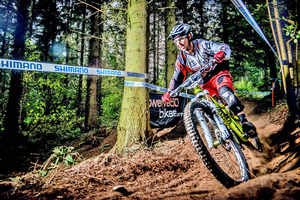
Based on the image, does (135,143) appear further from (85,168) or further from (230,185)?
(230,185)

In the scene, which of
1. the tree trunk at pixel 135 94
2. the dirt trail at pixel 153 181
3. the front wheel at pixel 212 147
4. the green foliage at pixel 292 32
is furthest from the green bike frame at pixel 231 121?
the tree trunk at pixel 135 94

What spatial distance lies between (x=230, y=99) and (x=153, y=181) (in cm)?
169

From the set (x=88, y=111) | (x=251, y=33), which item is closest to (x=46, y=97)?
(x=88, y=111)

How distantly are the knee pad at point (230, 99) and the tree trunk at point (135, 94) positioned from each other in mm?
1743

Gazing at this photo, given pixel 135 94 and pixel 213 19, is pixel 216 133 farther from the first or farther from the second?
pixel 213 19

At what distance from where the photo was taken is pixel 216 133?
3.29 m

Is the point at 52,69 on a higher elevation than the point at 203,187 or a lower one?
higher

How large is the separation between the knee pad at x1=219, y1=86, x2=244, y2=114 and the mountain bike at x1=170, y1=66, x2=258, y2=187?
0.09 metres

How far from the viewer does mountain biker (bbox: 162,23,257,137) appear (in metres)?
3.54

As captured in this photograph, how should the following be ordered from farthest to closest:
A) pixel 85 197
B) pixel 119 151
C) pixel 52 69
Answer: pixel 119 151
pixel 52 69
pixel 85 197

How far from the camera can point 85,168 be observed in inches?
147

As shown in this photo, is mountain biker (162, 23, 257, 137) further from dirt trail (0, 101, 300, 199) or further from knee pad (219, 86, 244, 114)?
dirt trail (0, 101, 300, 199)

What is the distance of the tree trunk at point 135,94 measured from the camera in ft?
15.1

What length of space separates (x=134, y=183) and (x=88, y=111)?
8.39m
